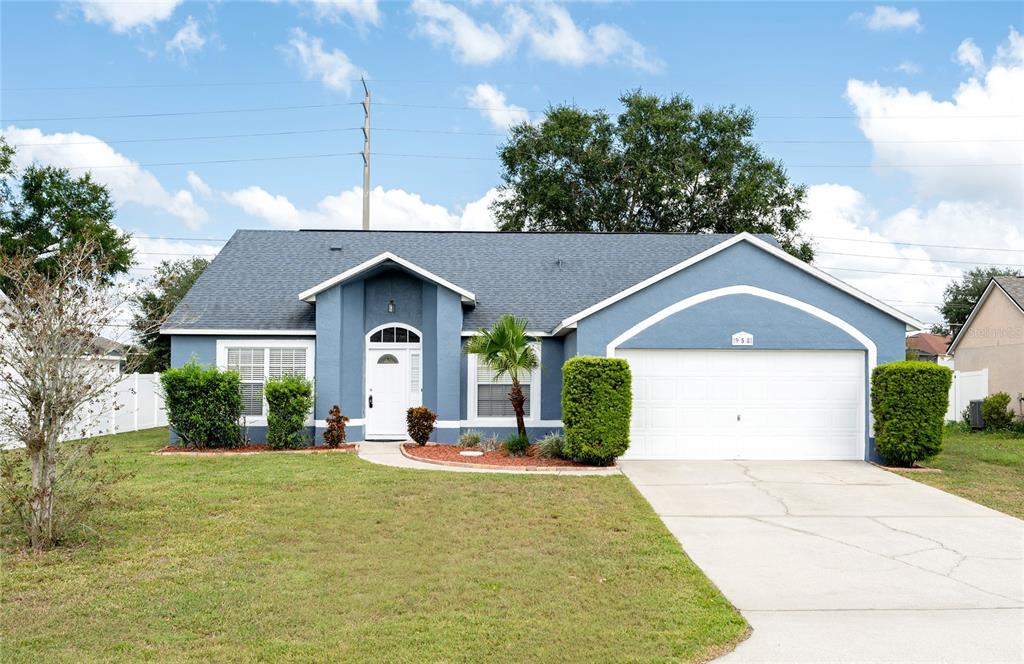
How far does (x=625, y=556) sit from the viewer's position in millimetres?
7613

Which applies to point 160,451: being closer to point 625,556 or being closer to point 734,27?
point 625,556

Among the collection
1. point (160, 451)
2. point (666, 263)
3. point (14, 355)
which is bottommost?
point (160, 451)

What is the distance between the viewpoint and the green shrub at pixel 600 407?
13.1 metres

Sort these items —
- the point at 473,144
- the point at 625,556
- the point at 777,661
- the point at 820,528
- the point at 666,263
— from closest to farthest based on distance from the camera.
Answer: the point at 777,661 < the point at 625,556 < the point at 820,528 < the point at 666,263 < the point at 473,144

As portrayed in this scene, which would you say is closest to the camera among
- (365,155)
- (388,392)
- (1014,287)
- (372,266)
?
(372,266)

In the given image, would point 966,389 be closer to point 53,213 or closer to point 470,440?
point 470,440

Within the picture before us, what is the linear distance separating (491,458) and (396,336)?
4.66 metres

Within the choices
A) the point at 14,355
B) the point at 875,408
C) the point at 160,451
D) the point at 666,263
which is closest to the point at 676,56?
the point at 666,263

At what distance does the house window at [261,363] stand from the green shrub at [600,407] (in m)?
7.18

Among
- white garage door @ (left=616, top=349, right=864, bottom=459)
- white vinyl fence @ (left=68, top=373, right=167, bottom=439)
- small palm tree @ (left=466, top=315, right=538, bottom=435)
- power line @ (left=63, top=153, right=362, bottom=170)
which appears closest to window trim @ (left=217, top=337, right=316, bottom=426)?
small palm tree @ (left=466, top=315, right=538, bottom=435)

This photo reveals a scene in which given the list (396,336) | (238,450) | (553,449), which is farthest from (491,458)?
(238,450)

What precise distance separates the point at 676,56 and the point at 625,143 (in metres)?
16.4

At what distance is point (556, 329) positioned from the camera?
16.3 m

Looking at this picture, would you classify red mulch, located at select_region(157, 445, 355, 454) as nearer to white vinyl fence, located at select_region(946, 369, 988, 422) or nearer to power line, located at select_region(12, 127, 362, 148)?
power line, located at select_region(12, 127, 362, 148)
